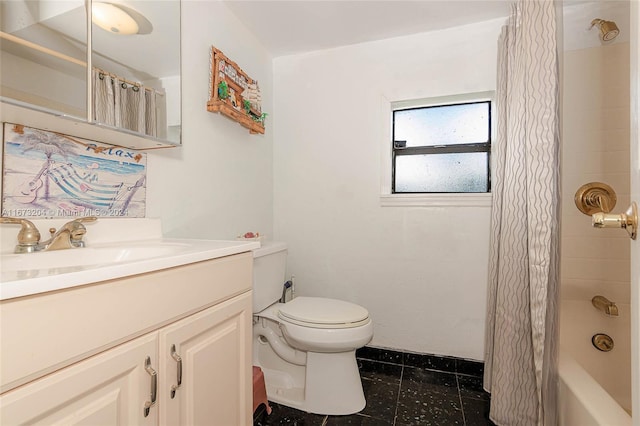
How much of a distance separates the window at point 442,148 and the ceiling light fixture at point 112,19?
1507 mm

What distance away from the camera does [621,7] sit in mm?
1647

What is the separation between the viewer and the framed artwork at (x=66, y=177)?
0.92m

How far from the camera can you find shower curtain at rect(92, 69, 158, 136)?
1022mm

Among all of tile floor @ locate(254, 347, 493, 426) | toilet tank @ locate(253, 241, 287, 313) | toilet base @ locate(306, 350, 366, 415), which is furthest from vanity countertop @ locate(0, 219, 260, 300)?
tile floor @ locate(254, 347, 493, 426)

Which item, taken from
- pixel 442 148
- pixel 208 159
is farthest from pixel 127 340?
pixel 442 148

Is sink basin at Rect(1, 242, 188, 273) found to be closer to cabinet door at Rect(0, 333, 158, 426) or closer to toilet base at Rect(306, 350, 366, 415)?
cabinet door at Rect(0, 333, 158, 426)

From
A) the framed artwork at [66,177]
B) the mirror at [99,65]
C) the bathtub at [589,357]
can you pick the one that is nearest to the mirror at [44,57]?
the mirror at [99,65]

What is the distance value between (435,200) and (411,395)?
→ 1.10 metres

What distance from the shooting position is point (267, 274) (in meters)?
1.71

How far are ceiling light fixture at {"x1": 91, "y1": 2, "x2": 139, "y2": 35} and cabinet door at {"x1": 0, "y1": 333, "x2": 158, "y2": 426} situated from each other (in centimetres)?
102

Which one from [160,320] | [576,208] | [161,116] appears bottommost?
[160,320]

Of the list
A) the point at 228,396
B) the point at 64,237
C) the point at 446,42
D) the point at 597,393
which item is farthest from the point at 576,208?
the point at 64,237

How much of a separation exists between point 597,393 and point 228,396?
1237mm

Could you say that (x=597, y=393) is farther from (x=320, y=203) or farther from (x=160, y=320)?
(x=320, y=203)
